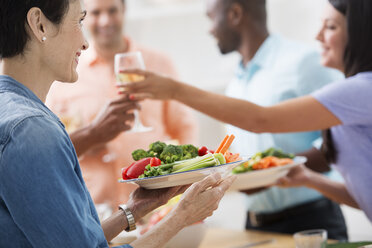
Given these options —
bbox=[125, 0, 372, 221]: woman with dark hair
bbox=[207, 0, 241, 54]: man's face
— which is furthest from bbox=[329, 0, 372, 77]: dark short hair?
bbox=[207, 0, 241, 54]: man's face

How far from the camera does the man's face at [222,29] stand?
265 centimetres

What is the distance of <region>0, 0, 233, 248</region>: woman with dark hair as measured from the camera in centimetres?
89

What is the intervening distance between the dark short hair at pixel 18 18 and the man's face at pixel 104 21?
1.46 metres

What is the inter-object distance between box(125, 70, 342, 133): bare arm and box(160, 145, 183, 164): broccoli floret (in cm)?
45

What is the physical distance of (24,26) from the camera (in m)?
1.04

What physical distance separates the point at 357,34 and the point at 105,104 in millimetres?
1096

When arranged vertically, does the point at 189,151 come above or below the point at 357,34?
below

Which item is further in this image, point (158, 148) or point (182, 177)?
point (158, 148)

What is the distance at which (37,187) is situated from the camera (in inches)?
34.9

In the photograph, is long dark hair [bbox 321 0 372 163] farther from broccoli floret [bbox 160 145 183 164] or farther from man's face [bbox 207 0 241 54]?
man's face [bbox 207 0 241 54]

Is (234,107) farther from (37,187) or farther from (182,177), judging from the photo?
(37,187)

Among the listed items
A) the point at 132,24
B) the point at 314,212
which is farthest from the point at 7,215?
the point at 132,24

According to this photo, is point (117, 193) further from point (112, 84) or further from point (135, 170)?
point (135, 170)

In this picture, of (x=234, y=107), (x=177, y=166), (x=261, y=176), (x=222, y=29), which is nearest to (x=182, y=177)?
(x=177, y=166)
